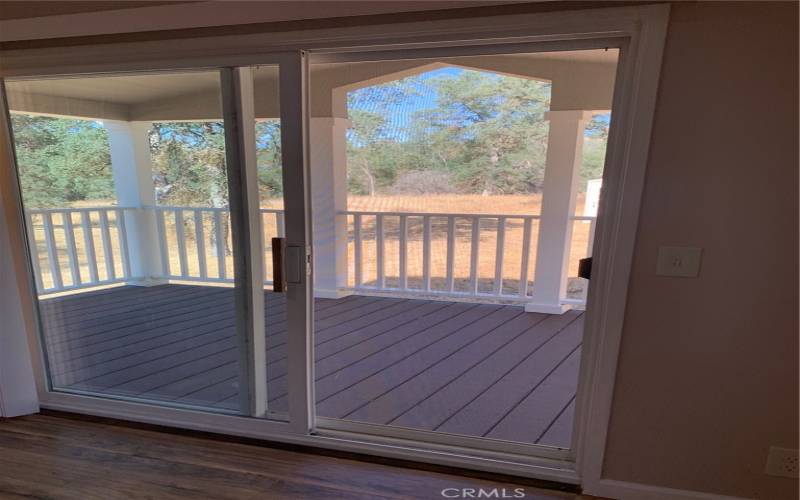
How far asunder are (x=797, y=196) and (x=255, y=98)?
2072 millimetres

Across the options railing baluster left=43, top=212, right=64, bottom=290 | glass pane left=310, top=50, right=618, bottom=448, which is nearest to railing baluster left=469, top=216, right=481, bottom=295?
glass pane left=310, top=50, right=618, bottom=448

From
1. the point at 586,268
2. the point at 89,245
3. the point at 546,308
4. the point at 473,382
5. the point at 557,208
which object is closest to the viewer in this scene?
the point at 586,268

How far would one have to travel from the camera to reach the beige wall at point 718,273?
1.29 meters

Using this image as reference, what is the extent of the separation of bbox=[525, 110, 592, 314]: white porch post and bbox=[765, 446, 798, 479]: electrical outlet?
2295 mm

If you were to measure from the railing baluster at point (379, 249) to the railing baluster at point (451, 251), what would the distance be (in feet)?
2.33

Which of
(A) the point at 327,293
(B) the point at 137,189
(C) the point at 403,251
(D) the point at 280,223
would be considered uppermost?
(B) the point at 137,189

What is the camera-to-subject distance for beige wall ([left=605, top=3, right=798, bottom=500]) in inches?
50.7

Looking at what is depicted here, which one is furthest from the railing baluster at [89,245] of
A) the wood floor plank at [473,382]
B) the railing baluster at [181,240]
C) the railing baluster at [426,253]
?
the railing baluster at [426,253]

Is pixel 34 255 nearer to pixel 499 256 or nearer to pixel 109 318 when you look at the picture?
Answer: pixel 109 318

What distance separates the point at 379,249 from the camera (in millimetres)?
4320

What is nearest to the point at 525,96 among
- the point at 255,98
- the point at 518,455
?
the point at 255,98

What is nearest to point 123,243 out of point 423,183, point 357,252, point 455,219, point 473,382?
point 473,382

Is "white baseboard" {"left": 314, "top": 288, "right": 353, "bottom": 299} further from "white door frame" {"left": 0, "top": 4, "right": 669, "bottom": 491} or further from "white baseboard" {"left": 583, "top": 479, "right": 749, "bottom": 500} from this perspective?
"white baseboard" {"left": 583, "top": 479, "right": 749, "bottom": 500}

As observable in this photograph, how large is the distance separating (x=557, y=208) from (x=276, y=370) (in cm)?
280
